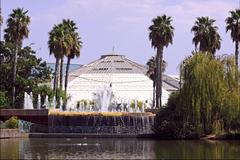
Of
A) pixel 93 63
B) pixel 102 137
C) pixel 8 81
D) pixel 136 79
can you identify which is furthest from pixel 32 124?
pixel 93 63

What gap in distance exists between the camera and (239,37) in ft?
200

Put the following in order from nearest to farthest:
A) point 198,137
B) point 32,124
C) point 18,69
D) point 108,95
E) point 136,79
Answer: point 198,137, point 32,124, point 108,95, point 18,69, point 136,79

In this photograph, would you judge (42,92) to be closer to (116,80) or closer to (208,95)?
(208,95)

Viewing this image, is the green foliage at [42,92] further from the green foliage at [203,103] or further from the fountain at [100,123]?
the green foliage at [203,103]

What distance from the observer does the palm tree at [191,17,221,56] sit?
6106cm

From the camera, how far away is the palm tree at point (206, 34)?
61.1 meters

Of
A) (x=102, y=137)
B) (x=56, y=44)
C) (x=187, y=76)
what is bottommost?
(x=102, y=137)

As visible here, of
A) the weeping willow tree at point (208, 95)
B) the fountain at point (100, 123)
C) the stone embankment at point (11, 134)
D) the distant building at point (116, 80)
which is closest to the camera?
the stone embankment at point (11, 134)

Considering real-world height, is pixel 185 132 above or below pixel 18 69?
below

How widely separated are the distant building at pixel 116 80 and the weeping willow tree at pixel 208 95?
194ft

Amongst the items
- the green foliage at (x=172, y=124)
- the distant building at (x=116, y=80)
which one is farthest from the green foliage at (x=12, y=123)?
the distant building at (x=116, y=80)

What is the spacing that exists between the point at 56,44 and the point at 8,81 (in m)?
10.1

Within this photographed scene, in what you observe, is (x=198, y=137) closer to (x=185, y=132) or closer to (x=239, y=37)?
(x=185, y=132)

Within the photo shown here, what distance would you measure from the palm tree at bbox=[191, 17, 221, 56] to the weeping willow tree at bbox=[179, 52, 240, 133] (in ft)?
43.7
